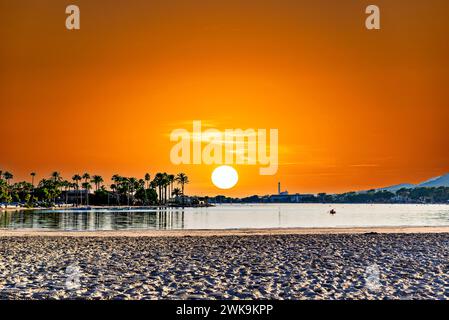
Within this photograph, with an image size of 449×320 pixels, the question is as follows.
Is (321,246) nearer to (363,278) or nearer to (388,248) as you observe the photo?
(388,248)

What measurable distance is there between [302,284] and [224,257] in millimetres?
→ 8353

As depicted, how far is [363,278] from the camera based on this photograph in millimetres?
16875

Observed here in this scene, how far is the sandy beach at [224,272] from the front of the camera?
46.7 ft

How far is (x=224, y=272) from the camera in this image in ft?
60.7

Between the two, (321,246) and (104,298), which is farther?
(321,246)

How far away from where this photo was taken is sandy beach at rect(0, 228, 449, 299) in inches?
560

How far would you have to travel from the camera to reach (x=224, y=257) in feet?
77.6

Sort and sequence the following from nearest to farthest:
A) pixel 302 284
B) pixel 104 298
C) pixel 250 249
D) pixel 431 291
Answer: pixel 104 298
pixel 431 291
pixel 302 284
pixel 250 249
